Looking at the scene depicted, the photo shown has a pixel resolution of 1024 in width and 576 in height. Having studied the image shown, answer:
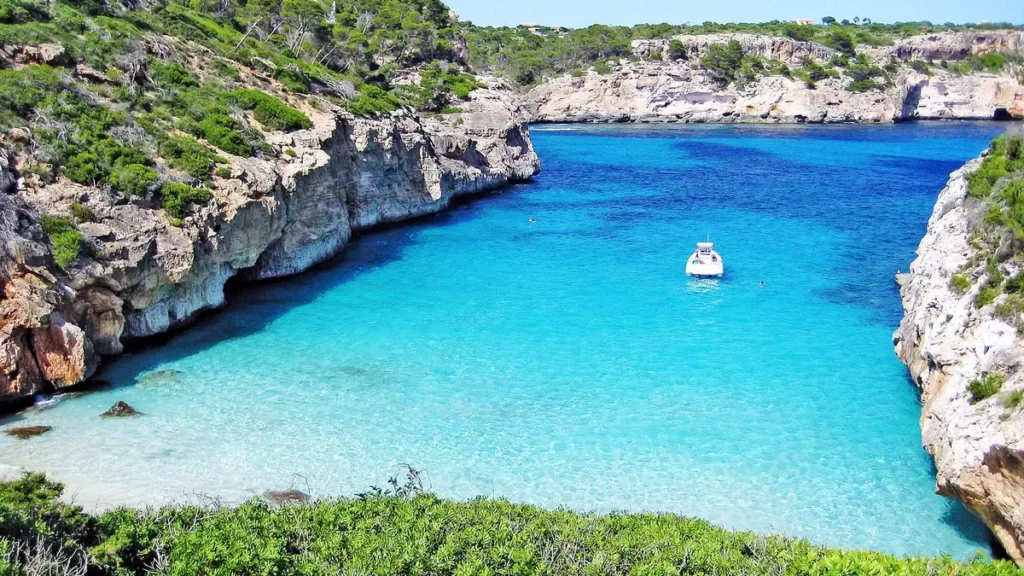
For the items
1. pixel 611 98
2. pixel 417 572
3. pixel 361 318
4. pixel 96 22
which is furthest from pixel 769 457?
pixel 611 98

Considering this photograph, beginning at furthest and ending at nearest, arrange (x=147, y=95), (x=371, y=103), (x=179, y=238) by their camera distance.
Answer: (x=371, y=103) < (x=147, y=95) < (x=179, y=238)

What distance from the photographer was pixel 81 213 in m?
23.3

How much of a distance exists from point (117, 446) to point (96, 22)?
972 inches

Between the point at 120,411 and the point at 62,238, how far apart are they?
19.3ft

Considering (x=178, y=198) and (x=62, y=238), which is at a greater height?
(x=178, y=198)

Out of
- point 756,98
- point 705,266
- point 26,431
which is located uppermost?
point 756,98

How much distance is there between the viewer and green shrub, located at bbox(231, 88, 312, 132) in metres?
34.7

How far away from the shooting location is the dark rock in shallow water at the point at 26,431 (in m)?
18.6

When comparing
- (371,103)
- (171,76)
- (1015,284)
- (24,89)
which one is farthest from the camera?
(371,103)

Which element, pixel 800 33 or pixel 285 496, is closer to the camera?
pixel 285 496

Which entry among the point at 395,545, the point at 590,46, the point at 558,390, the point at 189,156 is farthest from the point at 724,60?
the point at 395,545

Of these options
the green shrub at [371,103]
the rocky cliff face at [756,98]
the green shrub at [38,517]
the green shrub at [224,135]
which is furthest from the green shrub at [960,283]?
the rocky cliff face at [756,98]

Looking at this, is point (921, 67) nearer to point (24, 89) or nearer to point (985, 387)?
point (985, 387)

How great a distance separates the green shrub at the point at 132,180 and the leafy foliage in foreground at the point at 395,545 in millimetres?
14604
